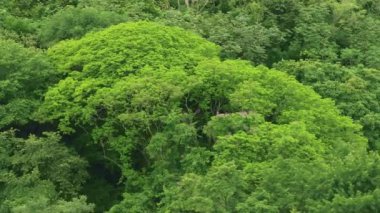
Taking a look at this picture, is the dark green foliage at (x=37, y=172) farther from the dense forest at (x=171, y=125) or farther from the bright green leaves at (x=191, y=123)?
the bright green leaves at (x=191, y=123)

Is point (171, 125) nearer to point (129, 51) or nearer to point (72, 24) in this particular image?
point (129, 51)

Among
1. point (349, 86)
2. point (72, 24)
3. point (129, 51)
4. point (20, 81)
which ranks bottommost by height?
point (349, 86)

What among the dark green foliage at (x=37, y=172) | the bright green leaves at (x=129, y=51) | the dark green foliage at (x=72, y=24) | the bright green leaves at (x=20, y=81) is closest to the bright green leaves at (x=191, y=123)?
the bright green leaves at (x=129, y=51)

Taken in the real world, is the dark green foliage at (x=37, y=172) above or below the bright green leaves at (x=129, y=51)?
below

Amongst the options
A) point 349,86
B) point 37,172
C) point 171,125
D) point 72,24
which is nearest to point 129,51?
point 171,125

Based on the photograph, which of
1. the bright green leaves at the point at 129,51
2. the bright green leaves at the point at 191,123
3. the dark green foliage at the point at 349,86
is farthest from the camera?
the dark green foliage at the point at 349,86

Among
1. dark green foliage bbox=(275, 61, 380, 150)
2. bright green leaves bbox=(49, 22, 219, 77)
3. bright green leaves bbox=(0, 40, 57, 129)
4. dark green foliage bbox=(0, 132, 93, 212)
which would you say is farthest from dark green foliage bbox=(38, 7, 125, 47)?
dark green foliage bbox=(275, 61, 380, 150)

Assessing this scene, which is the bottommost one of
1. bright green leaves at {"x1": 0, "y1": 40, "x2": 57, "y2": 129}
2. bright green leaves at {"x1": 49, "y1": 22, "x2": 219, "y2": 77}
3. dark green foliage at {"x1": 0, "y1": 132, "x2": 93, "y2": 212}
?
dark green foliage at {"x1": 0, "y1": 132, "x2": 93, "y2": 212}

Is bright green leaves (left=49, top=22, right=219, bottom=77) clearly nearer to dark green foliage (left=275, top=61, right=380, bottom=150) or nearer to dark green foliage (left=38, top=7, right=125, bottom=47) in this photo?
dark green foliage (left=38, top=7, right=125, bottom=47)

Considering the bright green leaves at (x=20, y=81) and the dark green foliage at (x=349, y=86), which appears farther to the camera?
the dark green foliage at (x=349, y=86)
